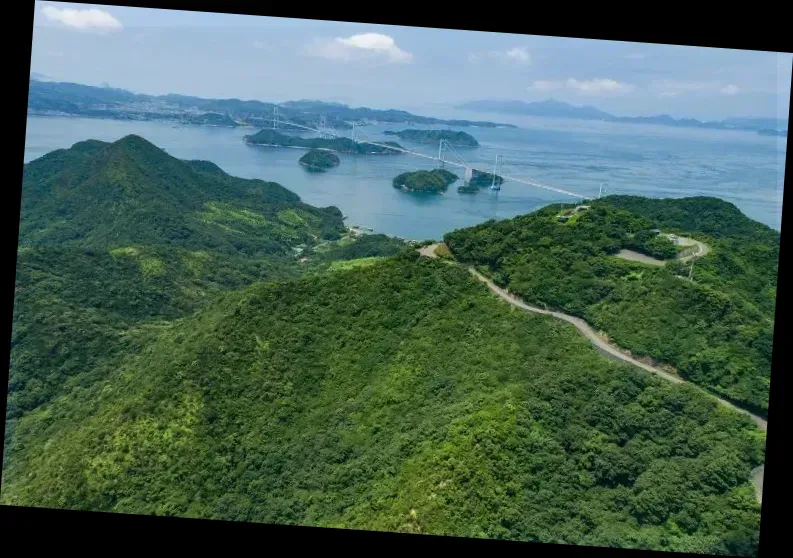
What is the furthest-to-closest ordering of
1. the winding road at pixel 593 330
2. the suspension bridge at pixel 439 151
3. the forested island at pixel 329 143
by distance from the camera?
the forested island at pixel 329 143
the suspension bridge at pixel 439 151
the winding road at pixel 593 330

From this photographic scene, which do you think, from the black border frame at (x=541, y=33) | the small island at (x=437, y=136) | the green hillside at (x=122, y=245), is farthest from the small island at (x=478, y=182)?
the black border frame at (x=541, y=33)

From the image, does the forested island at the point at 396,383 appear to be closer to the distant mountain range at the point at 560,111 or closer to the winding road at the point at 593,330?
the winding road at the point at 593,330

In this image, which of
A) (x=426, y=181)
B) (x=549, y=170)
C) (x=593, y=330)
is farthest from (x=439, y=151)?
(x=593, y=330)

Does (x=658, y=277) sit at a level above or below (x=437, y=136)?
below

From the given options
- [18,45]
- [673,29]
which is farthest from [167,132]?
[673,29]

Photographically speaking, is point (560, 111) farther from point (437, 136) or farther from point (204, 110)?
point (204, 110)

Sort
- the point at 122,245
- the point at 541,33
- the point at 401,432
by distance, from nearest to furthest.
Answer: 1. the point at 541,33
2. the point at 401,432
3. the point at 122,245
